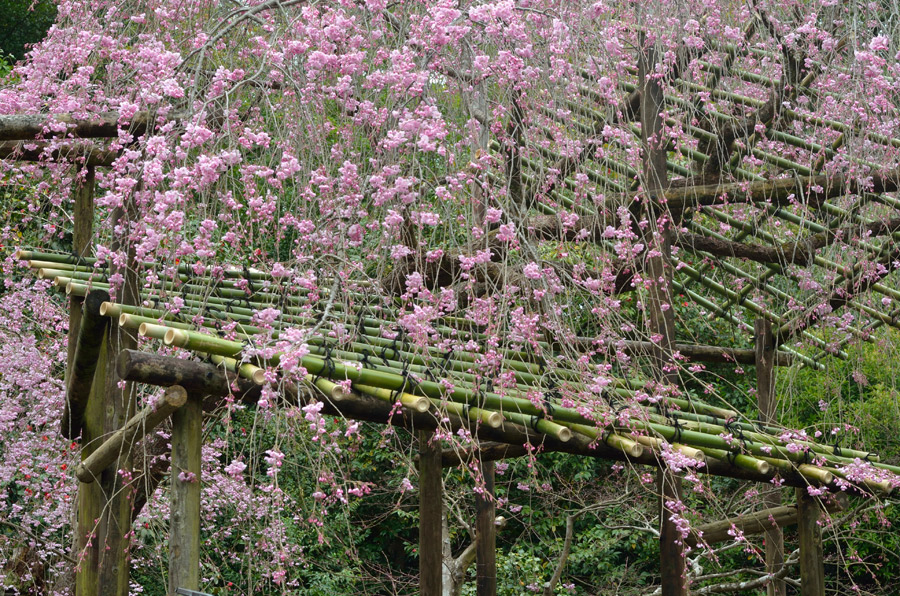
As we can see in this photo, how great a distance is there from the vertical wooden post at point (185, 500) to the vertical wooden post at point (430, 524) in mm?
1505

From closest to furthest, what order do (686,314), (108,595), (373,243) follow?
(373,243) → (108,595) → (686,314)

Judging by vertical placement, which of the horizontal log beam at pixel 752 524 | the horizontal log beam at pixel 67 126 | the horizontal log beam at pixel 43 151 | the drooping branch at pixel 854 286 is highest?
the horizontal log beam at pixel 67 126

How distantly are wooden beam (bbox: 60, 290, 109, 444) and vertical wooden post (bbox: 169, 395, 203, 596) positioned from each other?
2.41ft

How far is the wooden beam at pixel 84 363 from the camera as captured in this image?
10.7ft

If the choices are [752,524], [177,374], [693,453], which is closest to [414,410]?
[177,374]

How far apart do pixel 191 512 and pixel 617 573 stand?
18.9 feet

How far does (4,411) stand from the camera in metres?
5.69

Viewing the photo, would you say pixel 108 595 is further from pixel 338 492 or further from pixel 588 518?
pixel 588 518

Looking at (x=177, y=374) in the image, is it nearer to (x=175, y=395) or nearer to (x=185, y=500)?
(x=175, y=395)

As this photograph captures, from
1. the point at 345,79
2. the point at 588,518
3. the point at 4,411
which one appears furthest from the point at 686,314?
the point at 345,79

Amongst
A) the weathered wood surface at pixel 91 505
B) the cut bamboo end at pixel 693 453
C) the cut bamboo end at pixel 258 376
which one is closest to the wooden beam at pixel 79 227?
the weathered wood surface at pixel 91 505

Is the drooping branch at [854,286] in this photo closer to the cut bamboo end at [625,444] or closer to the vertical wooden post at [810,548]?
the vertical wooden post at [810,548]

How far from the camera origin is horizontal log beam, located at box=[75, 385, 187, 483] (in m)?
2.68

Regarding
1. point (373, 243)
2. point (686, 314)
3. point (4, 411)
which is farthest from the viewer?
point (686, 314)
